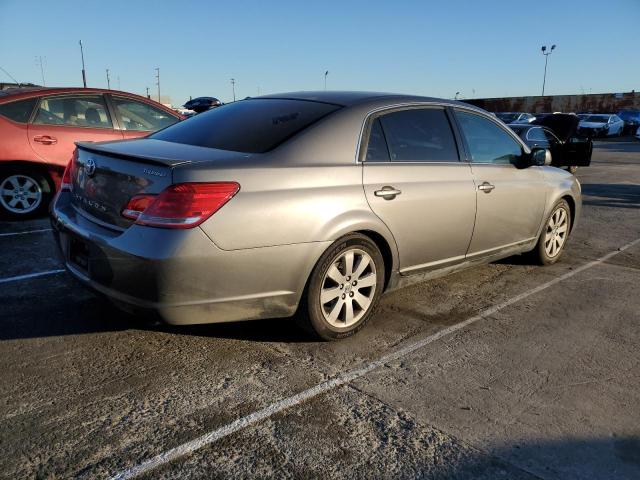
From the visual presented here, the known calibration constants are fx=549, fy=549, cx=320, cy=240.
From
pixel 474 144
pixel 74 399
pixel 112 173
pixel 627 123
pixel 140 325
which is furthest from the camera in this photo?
pixel 627 123

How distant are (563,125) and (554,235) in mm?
10970

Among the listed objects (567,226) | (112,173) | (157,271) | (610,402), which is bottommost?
(610,402)

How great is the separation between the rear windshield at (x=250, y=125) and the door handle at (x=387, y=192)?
0.62m

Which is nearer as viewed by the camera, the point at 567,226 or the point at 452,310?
the point at 452,310

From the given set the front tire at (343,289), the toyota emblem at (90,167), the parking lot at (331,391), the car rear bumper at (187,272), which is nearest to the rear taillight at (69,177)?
the toyota emblem at (90,167)

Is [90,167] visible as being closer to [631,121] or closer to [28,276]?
[28,276]

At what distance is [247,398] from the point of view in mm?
2795

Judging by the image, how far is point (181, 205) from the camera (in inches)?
110

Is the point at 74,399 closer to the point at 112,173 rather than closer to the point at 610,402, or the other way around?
the point at 112,173

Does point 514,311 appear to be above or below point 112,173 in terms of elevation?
below

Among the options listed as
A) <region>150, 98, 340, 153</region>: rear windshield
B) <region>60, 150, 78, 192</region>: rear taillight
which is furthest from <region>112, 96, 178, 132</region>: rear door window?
<region>60, 150, 78, 192</region>: rear taillight

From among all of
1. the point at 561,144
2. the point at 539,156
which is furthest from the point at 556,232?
the point at 561,144

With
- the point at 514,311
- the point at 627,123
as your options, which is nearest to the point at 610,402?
the point at 514,311

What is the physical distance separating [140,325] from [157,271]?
1.00 metres
